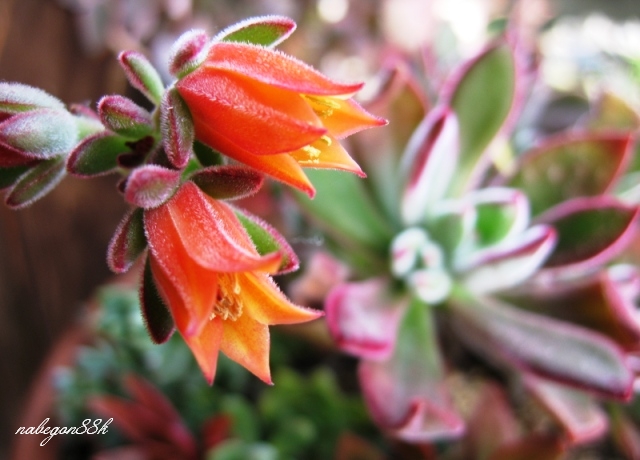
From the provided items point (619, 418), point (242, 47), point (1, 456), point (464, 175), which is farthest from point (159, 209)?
point (1, 456)

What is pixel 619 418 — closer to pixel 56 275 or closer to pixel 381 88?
pixel 381 88

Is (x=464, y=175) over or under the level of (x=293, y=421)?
over

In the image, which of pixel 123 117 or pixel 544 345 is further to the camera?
pixel 544 345

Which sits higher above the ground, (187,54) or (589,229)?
(187,54)

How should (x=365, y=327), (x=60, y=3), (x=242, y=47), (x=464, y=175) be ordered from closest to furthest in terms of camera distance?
1. (x=242, y=47)
2. (x=365, y=327)
3. (x=464, y=175)
4. (x=60, y=3)

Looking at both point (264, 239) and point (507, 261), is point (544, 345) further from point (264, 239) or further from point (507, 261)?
point (264, 239)

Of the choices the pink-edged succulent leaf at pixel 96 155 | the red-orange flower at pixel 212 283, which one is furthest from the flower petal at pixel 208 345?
the pink-edged succulent leaf at pixel 96 155

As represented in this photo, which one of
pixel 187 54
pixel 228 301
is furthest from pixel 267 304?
pixel 187 54
